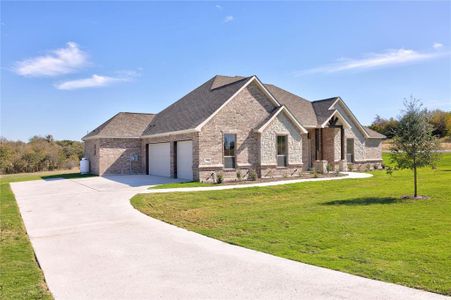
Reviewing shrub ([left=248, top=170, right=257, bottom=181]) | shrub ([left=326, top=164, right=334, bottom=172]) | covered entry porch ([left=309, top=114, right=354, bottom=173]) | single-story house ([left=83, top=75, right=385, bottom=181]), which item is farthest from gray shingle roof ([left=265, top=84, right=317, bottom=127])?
shrub ([left=248, top=170, right=257, bottom=181])

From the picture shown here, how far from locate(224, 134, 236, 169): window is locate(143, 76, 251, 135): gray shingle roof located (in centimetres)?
192

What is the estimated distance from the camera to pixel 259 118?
2534cm

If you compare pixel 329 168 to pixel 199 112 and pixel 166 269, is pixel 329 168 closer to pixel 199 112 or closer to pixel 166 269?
pixel 199 112

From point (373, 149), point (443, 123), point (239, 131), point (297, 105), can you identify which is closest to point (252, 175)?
point (239, 131)

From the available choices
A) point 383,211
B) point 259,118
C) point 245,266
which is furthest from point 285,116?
point 245,266

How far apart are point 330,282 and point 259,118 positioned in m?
19.7

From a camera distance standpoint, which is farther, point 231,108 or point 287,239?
point 231,108

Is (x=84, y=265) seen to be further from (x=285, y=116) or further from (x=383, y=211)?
(x=285, y=116)

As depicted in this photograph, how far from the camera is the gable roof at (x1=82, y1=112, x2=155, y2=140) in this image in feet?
100

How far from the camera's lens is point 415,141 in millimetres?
15562

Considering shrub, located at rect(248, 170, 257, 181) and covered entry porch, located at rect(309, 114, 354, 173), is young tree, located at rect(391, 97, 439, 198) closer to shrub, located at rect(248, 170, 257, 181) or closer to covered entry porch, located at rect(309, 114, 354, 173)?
shrub, located at rect(248, 170, 257, 181)

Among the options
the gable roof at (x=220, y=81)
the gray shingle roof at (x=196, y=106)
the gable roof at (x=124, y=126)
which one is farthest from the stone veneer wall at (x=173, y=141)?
the gable roof at (x=220, y=81)

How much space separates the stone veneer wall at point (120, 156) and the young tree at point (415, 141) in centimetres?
2098

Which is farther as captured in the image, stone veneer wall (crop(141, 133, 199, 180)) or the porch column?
the porch column
